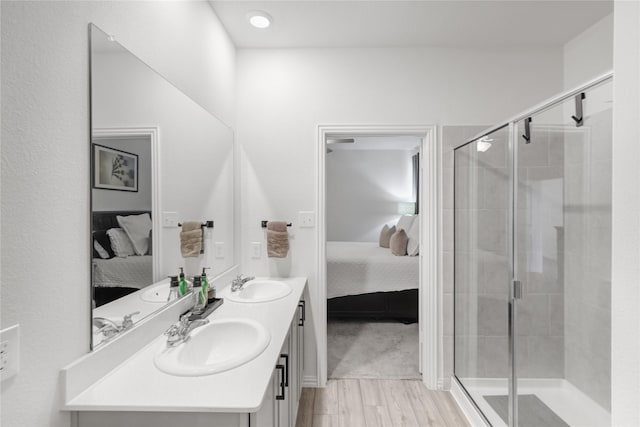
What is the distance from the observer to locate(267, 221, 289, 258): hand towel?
2469 mm

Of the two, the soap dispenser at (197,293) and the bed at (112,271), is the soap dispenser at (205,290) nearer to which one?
the soap dispenser at (197,293)

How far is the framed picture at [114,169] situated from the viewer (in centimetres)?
111

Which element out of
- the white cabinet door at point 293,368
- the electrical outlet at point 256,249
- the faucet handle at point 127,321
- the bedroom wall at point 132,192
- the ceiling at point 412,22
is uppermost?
the ceiling at point 412,22

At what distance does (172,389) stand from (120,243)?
0.55 meters

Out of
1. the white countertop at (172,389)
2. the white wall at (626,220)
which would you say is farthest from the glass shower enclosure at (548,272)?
the white countertop at (172,389)

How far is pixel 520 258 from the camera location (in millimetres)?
1950

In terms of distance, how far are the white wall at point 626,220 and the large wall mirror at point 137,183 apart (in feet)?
4.61

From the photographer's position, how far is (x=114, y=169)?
1.20m

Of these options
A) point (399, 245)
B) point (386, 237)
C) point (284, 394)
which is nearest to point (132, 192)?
point (284, 394)

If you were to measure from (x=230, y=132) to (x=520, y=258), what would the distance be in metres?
2.04

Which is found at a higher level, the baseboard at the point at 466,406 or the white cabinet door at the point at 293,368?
the white cabinet door at the point at 293,368

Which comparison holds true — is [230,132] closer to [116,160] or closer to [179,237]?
[179,237]

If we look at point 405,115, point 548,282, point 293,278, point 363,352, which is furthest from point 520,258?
point 363,352

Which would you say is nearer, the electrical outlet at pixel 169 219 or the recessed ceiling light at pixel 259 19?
the electrical outlet at pixel 169 219
